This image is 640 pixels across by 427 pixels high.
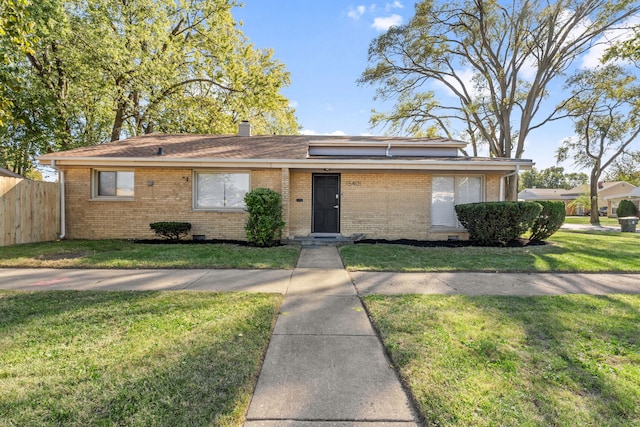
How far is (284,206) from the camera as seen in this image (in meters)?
9.28

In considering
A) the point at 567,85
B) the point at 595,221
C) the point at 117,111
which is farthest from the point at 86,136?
the point at 595,221

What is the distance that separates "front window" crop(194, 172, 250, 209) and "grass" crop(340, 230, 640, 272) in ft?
13.5

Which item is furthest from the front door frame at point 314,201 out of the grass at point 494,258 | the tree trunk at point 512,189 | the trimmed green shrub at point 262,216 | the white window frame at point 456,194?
the tree trunk at point 512,189

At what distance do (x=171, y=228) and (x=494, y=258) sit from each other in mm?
9137

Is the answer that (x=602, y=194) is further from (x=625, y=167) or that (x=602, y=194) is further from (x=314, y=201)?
(x=314, y=201)

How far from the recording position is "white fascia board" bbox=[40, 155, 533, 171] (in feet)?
29.3

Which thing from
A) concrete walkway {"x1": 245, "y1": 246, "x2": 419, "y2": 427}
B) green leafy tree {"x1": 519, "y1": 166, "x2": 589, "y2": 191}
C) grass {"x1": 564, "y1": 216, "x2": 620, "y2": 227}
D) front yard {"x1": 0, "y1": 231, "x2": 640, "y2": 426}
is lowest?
concrete walkway {"x1": 245, "y1": 246, "x2": 419, "y2": 427}

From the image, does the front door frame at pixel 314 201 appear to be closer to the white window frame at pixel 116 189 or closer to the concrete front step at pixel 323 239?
the concrete front step at pixel 323 239

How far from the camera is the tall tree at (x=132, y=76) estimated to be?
13.3 meters

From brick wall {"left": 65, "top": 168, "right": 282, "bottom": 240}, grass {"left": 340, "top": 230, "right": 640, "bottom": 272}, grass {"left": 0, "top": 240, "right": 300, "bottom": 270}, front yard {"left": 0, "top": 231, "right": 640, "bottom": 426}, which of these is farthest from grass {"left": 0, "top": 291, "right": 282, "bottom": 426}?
brick wall {"left": 65, "top": 168, "right": 282, "bottom": 240}

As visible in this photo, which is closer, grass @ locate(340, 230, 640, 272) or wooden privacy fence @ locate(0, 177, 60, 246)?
grass @ locate(340, 230, 640, 272)

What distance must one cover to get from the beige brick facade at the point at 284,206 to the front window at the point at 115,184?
0.93 ft

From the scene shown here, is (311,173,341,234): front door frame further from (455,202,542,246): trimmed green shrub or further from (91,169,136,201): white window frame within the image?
(91,169,136,201): white window frame

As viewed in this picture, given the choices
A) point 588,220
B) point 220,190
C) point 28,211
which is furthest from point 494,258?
point 588,220
